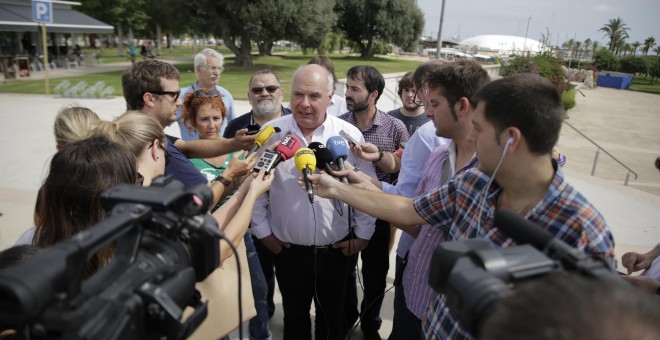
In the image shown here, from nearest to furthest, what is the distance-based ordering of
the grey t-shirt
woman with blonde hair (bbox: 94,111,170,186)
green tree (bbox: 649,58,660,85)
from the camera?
woman with blonde hair (bbox: 94,111,170,186)
the grey t-shirt
green tree (bbox: 649,58,660,85)

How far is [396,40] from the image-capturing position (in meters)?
44.0

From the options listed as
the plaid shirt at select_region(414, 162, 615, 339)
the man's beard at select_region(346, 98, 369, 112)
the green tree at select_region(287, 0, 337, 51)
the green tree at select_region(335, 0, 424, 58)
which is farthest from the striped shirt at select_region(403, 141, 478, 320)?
the green tree at select_region(335, 0, 424, 58)

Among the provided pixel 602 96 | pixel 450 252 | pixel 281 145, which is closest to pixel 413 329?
pixel 281 145

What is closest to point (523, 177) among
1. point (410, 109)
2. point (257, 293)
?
point (257, 293)

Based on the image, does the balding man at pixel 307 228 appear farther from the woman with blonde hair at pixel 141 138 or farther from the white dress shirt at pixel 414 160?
the woman with blonde hair at pixel 141 138

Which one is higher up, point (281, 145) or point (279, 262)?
point (281, 145)

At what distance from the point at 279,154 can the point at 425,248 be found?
1.03 m

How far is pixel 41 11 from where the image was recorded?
12.5m

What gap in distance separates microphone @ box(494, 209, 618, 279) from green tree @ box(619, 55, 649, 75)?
189ft

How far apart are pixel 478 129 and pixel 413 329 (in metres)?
1.39

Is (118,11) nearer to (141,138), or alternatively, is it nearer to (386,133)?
(386,133)

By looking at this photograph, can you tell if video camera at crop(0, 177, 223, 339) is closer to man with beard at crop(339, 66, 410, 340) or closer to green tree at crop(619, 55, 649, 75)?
man with beard at crop(339, 66, 410, 340)

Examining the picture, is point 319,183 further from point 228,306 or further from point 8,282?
point 8,282

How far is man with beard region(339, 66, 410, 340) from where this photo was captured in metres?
3.51
